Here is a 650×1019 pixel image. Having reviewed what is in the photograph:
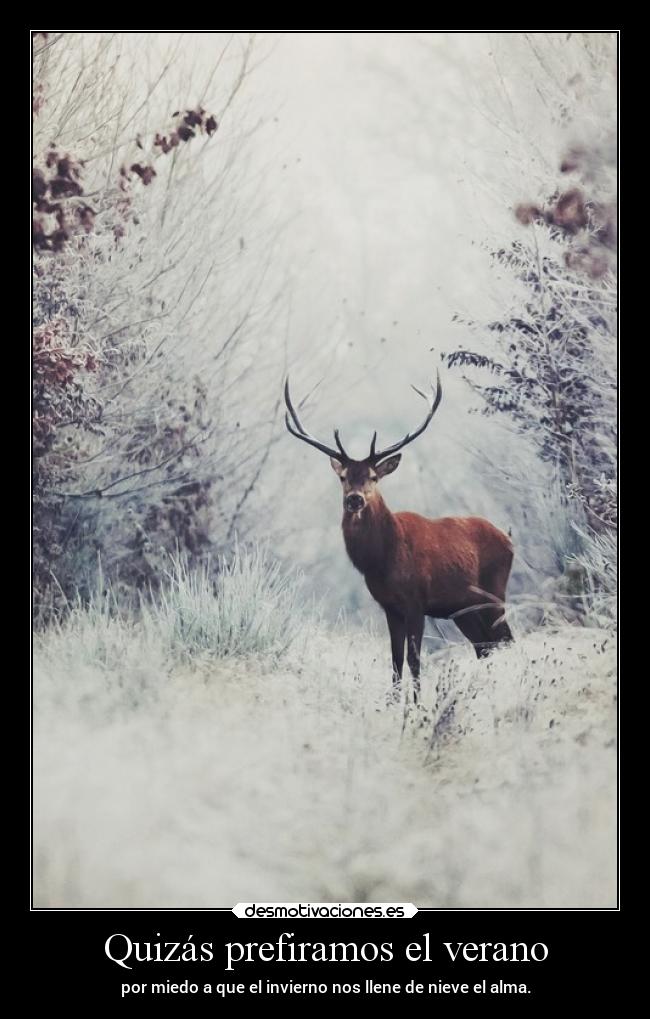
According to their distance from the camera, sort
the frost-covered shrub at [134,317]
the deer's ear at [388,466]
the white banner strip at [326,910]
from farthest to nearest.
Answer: the frost-covered shrub at [134,317] < the deer's ear at [388,466] < the white banner strip at [326,910]

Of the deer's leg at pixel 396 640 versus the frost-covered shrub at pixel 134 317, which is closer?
the deer's leg at pixel 396 640

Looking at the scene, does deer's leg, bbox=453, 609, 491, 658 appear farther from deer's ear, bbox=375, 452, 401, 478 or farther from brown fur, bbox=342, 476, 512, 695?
deer's ear, bbox=375, 452, 401, 478

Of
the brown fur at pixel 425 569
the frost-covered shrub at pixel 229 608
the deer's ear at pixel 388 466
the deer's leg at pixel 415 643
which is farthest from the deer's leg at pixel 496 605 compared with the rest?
the frost-covered shrub at pixel 229 608

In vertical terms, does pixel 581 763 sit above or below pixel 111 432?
below

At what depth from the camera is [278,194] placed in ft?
13.4

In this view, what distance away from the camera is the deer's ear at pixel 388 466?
13.0 feet

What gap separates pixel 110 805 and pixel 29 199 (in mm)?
2414

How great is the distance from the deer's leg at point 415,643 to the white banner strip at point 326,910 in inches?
32.2

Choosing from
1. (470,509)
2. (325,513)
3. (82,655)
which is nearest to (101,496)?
(82,655)

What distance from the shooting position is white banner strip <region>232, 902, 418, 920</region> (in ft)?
12.4

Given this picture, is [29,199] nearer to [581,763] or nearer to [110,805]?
[110,805]

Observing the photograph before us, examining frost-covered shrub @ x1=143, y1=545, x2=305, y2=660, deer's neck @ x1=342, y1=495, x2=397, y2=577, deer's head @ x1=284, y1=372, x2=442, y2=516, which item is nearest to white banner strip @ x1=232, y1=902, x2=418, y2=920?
frost-covered shrub @ x1=143, y1=545, x2=305, y2=660

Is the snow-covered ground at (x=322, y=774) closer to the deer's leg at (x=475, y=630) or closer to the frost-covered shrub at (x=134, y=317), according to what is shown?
the deer's leg at (x=475, y=630)

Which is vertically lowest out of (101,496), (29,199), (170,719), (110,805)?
(110,805)
